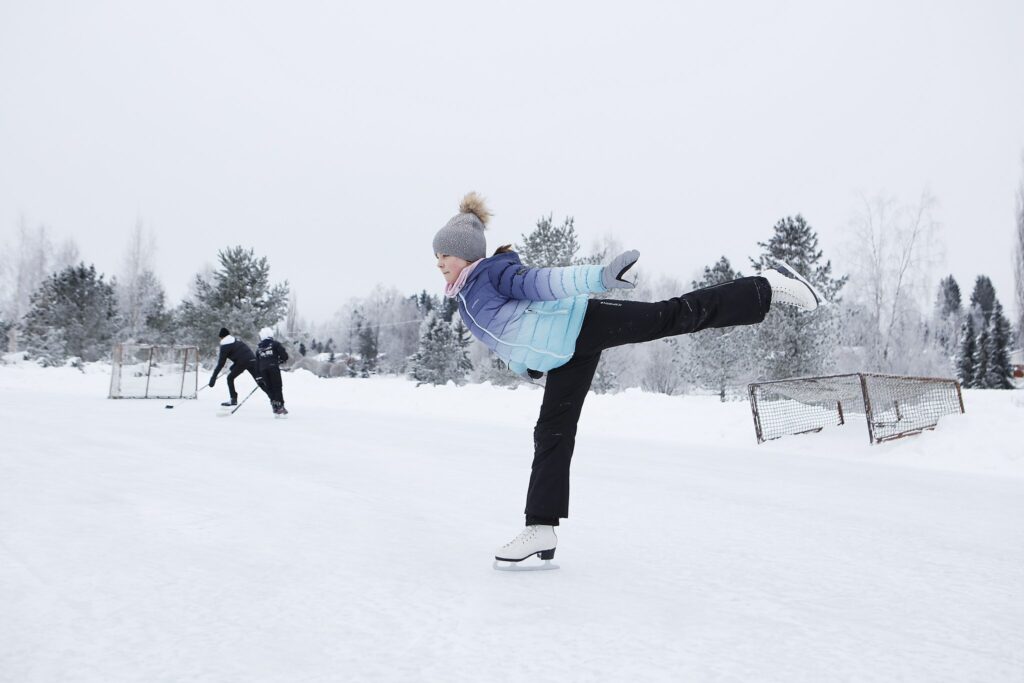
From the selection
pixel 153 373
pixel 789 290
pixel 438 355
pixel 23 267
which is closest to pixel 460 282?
pixel 789 290

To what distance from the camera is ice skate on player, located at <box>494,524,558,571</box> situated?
2.33 meters

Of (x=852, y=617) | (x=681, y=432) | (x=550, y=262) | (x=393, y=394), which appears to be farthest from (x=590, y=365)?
(x=550, y=262)

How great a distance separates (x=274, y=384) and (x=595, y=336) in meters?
8.96

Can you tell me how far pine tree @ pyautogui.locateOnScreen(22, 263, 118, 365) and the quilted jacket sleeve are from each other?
113 feet

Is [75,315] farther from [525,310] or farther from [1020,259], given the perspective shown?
[1020,259]

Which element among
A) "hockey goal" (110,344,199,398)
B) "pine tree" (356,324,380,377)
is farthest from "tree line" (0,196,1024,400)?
"pine tree" (356,324,380,377)

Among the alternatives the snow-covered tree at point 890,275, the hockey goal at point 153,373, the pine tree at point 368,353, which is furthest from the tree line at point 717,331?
the pine tree at point 368,353

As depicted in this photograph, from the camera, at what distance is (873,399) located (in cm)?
715

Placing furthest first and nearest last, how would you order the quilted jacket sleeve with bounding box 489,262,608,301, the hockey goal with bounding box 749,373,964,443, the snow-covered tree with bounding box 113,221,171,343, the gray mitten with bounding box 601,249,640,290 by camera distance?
the snow-covered tree with bounding box 113,221,171,343 < the hockey goal with bounding box 749,373,964,443 < the quilted jacket sleeve with bounding box 489,262,608,301 < the gray mitten with bounding box 601,249,640,290

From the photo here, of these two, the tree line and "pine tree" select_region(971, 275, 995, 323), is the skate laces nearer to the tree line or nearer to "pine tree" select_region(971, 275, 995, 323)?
the tree line

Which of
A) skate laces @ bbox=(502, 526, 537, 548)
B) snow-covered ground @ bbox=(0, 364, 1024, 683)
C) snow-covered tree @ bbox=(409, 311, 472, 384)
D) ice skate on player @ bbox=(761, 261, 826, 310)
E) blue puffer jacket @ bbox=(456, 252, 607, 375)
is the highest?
snow-covered tree @ bbox=(409, 311, 472, 384)

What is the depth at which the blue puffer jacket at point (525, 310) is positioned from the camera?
8.03 ft

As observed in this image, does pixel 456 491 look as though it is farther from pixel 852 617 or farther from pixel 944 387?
pixel 944 387

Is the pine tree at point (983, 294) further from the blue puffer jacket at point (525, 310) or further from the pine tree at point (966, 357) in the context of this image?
the blue puffer jacket at point (525, 310)
